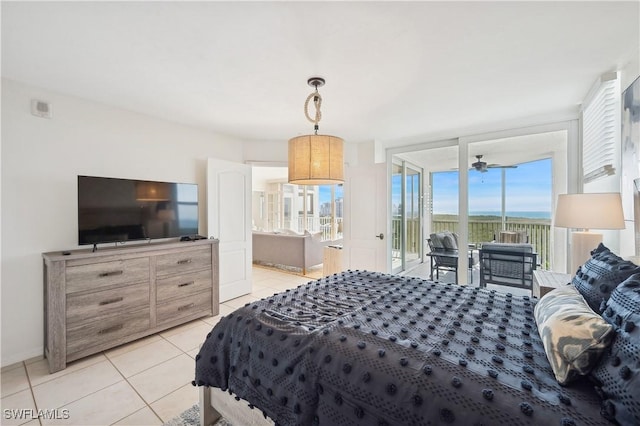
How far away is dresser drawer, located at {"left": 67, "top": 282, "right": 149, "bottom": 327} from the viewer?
2.34 m

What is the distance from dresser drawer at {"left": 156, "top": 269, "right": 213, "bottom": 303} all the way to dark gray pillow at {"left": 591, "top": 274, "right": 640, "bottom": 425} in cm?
332

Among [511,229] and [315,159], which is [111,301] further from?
[511,229]

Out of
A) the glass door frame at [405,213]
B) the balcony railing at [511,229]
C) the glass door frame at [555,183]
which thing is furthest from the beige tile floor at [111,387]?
the balcony railing at [511,229]

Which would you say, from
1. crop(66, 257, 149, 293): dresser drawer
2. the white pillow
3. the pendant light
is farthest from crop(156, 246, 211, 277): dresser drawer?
the white pillow

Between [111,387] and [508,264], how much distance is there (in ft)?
13.8

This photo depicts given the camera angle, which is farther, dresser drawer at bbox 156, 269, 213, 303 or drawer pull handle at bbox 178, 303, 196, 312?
drawer pull handle at bbox 178, 303, 196, 312

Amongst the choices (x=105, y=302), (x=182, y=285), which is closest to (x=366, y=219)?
(x=182, y=285)

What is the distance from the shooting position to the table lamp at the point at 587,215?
1902 millimetres

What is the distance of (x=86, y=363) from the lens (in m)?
2.37

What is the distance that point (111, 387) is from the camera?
2.06 meters

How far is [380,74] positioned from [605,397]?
2266mm

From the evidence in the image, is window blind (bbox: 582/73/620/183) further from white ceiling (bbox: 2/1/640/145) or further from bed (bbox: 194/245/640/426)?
bed (bbox: 194/245/640/426)

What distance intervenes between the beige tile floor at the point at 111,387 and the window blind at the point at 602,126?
3.75m

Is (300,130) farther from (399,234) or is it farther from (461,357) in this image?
(461,357)
